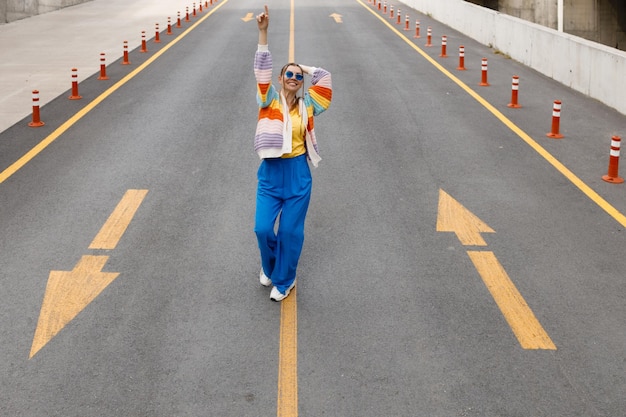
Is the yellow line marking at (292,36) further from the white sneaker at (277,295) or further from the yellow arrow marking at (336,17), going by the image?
the white sneaker at (277,295)

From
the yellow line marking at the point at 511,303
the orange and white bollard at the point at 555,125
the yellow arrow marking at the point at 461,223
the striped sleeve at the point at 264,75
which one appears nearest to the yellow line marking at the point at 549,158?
the orange and white bollard at the point at 555,125

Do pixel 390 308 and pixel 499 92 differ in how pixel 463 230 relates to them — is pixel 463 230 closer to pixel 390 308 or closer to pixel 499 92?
pixel 390 308

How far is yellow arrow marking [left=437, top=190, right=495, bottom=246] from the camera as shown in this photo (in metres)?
9.30

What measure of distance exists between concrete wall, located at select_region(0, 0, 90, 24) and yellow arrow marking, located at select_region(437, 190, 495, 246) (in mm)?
30165

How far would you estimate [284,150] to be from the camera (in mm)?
7105

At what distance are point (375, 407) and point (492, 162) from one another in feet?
24.5

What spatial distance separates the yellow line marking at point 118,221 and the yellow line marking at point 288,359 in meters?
2.61

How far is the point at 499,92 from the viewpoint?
18.2 m

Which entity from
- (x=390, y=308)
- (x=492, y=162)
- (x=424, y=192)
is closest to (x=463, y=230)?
(x=424, y=192)

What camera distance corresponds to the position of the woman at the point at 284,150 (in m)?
7.08

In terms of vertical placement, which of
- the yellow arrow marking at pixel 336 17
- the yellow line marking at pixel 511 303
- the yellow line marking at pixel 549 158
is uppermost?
the yellow arrow marking at pixel 336 17

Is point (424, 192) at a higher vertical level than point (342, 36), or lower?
lower

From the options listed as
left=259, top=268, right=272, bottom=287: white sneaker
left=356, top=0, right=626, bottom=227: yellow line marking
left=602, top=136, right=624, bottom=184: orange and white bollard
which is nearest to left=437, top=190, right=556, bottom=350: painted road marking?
left=356, top=0, right=626, bottom=227: yellow line marking

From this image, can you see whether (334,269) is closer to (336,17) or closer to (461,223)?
(461,223)
